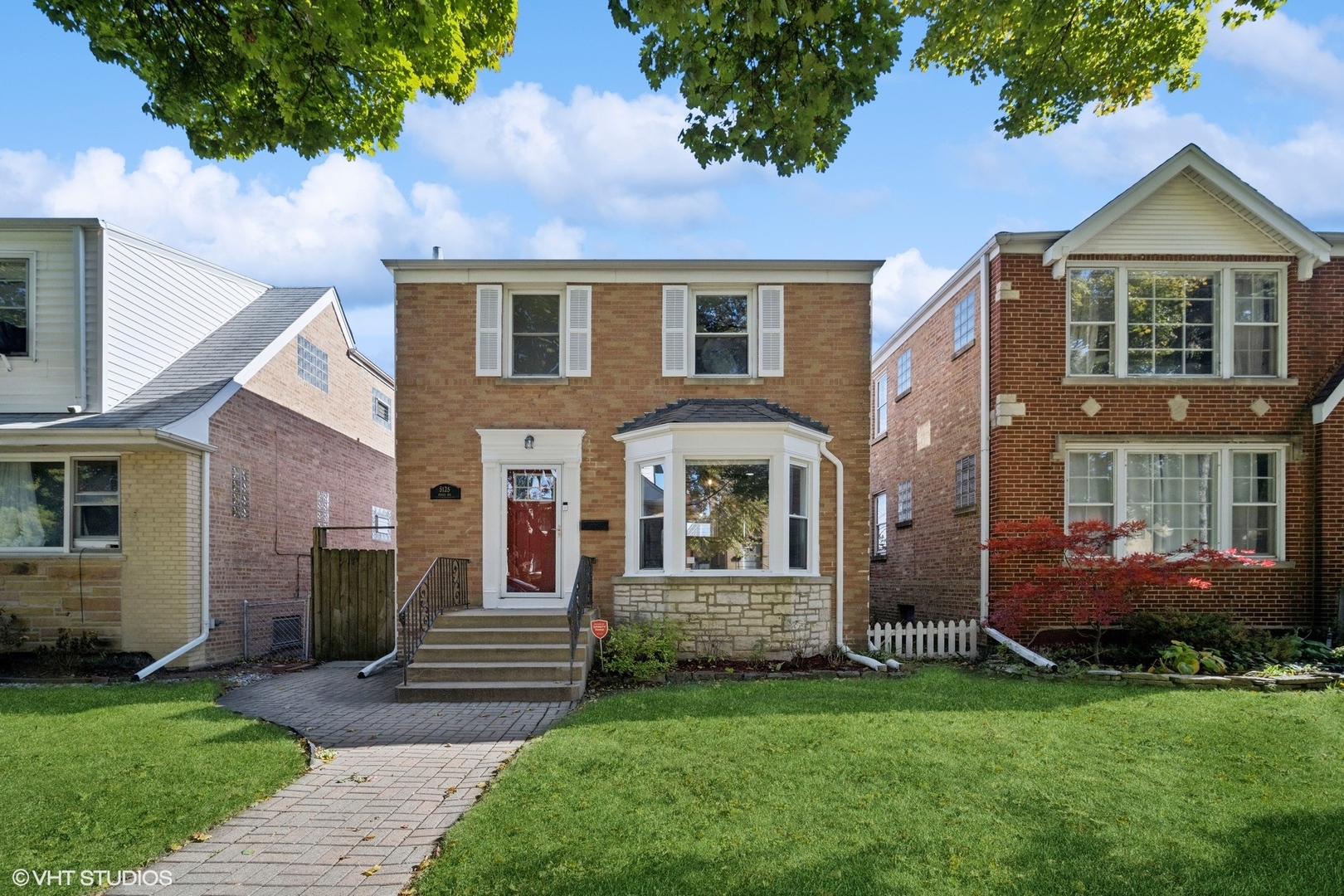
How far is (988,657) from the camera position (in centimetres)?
1268

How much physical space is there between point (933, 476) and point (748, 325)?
5.34 metres

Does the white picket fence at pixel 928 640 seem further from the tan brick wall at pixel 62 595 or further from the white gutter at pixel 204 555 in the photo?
the tan brick wall at pixel 62 595

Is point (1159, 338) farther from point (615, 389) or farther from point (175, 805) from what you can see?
point (175, 805)

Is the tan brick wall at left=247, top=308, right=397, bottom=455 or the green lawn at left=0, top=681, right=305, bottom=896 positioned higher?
the tan brick wall at left=247, top=308, right=397, bottom=455

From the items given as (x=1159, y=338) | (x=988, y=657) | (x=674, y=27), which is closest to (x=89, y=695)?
(x=674, y=27)

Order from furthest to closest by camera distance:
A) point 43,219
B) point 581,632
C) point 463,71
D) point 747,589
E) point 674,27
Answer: point 43,219 → point 747,589 → point 581,632 → point 463,71 → point 674,27

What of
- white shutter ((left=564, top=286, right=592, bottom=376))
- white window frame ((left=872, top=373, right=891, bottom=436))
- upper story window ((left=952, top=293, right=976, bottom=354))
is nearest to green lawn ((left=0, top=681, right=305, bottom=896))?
white shutter ((left=564, top=286, right=592, bottom=376))

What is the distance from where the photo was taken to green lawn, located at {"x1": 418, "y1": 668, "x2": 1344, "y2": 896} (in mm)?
4691

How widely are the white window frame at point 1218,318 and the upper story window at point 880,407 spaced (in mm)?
6874

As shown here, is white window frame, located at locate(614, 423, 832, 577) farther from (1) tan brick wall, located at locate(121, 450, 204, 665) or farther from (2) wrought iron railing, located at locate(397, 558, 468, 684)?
(1) tan brick wall, located at locate(121, 450, 204, 665)

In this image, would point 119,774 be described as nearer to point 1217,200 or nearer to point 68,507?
point 68,507

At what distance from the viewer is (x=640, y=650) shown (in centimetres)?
1110

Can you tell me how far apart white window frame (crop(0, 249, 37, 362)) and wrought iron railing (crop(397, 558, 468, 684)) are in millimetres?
6702

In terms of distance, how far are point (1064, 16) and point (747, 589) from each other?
7.76 m
